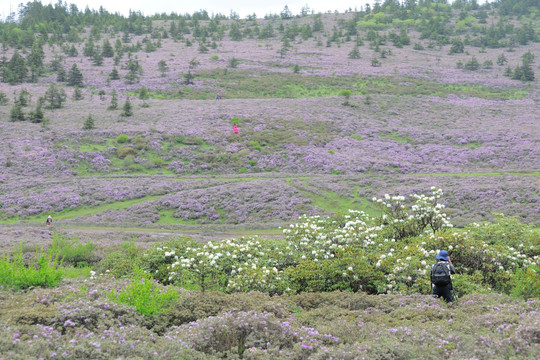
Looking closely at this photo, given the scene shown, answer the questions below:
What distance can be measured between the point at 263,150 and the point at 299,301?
Answer: 33068mm

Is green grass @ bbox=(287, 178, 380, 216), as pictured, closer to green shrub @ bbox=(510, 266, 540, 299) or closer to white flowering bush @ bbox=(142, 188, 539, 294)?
white flowering bush @ bbox=(142, 188, 539, 294)

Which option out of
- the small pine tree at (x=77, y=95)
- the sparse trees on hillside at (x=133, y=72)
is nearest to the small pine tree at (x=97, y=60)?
the sparse trees on hillside at (x=133, y=72)

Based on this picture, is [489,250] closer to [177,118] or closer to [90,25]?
[177,118]

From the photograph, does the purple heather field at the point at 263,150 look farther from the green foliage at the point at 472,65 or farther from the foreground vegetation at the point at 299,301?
the foreground vegetation at the point at 299,301

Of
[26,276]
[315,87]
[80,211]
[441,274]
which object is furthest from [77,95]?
[441,274]

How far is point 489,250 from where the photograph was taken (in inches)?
509

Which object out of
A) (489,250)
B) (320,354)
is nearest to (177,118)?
(489,250)

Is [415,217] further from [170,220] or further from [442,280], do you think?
[170,220]

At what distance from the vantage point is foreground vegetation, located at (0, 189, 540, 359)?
686 centimetres

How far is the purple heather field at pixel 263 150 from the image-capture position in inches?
1209

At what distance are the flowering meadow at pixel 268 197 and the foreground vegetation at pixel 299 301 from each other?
5 centimetres

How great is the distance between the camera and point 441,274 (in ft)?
33.7

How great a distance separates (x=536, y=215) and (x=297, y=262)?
19.1 metres


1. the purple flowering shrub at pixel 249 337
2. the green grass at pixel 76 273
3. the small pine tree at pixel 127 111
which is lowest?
the green grass at pixel 76 273
